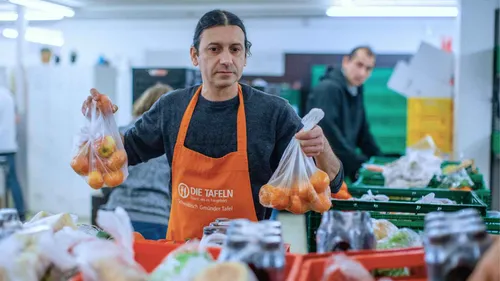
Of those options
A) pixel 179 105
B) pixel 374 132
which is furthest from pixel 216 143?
pixel 374 132

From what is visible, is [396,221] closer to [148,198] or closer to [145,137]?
[145,137]

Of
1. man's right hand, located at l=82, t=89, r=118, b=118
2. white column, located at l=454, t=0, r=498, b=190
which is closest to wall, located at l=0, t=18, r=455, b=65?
white column, located at l=454, t=0, r=498, b=190

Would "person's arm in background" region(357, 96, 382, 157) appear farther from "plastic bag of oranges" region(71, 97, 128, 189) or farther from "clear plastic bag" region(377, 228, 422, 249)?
"clear plastic bag" region(377, 228, 422, 249)

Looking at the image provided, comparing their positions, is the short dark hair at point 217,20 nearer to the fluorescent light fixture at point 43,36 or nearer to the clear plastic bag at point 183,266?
the clear plastic bag at point 183,266

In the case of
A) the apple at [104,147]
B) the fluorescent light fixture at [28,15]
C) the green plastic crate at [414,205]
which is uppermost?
the fluorescent light fixture at [28,15]

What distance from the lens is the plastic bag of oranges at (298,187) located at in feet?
6.43

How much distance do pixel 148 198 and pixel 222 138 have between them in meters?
1.52

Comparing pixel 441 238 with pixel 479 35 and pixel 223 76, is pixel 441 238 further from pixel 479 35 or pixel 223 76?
pixel 479 35

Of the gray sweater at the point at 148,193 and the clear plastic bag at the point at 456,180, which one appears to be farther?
the gray sweater at the point at 148,193

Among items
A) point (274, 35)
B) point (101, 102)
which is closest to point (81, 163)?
point (101, 102)

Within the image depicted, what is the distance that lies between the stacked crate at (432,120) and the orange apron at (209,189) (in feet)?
12.9

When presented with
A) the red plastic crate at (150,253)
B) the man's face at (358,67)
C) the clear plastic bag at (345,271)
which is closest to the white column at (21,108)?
the man's face at (358,67)

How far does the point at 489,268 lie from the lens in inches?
42.8

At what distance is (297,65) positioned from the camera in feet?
36.1
